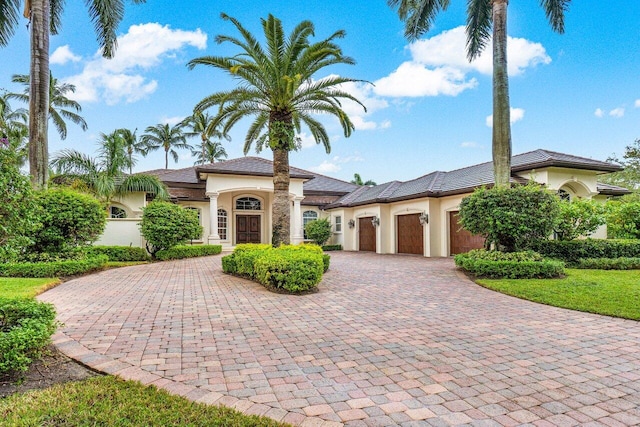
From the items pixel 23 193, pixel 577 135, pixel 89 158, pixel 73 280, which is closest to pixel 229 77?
pixel 73 280

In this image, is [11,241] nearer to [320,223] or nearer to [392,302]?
[392,302]

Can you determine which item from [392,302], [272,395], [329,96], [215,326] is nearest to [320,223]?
[329,96]

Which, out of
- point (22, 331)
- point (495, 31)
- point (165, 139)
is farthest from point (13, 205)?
point (165, 139)

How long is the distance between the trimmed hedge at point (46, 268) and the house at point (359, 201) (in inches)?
237

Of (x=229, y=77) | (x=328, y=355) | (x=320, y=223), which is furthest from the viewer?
(x=320, y=223)

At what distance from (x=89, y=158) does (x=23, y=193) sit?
596 inches

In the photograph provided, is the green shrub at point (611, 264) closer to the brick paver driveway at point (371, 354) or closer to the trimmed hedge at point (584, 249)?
the trimmed hedge at point (584, 249)

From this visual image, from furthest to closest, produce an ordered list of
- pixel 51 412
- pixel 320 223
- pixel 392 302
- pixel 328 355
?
1. pixel 320 223
2. pixel 392 302
3. pixel 328 355
4. pixel 51 412

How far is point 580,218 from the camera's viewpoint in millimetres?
12867

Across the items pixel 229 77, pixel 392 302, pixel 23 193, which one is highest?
pixel 229 77

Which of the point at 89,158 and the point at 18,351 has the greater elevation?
the point at 89,158

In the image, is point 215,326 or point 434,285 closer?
point 215,326

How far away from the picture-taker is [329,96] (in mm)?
12445

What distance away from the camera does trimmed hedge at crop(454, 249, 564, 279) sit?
994 centimetres
